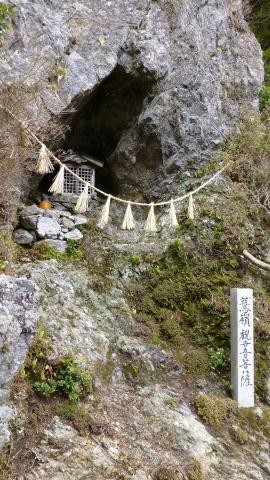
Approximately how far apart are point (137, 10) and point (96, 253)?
5.99m

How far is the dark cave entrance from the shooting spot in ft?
32.6

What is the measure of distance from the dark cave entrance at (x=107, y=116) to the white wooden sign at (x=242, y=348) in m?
5.10

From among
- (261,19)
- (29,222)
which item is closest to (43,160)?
(29,222)

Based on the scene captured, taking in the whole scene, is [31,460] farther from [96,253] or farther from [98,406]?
[96,253]

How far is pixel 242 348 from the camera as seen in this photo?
667 cm

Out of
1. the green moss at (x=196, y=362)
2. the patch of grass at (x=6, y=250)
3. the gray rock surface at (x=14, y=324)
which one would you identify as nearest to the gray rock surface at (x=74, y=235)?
the patch of grass at (x=6, y=250)

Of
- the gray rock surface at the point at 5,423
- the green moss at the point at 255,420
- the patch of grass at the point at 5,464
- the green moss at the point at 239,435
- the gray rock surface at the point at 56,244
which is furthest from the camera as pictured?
the gray rock surface at the point at 56,244

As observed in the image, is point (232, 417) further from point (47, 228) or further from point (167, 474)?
point (47, 228)

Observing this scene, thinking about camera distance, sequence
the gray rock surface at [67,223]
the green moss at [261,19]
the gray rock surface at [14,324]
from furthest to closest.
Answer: the green moss at [261,19] → the gray rock surface at [67,223] → the gray rock surface at [14,324]

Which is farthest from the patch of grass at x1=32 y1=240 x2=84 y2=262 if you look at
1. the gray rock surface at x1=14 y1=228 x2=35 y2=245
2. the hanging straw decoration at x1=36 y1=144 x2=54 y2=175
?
the hanging straw decoration at x1=36 y1=144 x2=54 y2=175

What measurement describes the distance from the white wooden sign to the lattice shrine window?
491cm

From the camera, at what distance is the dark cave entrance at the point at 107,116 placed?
992 cm

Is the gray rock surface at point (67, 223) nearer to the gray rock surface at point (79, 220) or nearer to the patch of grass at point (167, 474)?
the gray rock surface at point (79, 220)

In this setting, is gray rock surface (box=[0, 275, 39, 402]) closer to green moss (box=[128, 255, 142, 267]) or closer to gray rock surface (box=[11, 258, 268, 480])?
gray rock surface (box=[11, 258, 268, 480])
